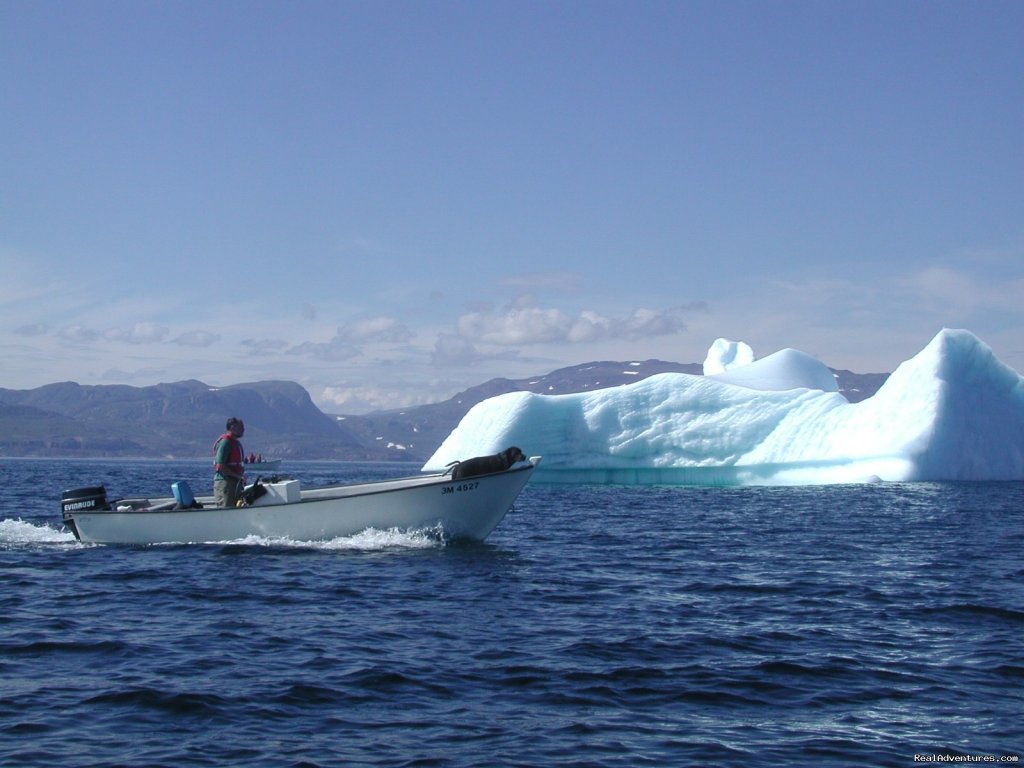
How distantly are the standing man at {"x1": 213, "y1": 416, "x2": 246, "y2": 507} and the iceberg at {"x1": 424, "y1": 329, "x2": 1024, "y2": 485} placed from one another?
119 feet

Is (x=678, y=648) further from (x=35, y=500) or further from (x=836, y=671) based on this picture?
(x=35, y=500)

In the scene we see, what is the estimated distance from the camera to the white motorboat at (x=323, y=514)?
812 inches

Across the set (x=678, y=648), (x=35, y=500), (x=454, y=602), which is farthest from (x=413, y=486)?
(x=35, y=500)

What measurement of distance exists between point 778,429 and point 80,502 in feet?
136

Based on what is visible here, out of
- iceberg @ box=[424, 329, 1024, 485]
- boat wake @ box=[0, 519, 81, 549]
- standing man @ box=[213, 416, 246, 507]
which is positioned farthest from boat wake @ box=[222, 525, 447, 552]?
iceberg @ box=[424, 329, 1024, 485]

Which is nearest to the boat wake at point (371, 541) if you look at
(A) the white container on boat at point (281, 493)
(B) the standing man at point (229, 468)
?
(A) the white container on boat at point (281, 493)

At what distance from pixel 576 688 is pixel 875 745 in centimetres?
287

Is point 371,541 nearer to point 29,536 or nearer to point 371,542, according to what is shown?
point 371,542

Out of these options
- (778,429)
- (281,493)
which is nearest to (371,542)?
(281,493)

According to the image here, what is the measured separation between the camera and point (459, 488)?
2083 cm

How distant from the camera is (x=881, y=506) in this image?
36.8 m

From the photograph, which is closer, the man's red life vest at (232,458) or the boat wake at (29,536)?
the man's red life vest at (232,458)

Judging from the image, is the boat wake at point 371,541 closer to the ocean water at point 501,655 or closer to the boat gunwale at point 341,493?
the ocean water at point 501,655

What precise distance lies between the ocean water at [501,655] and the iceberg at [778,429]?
102ft
